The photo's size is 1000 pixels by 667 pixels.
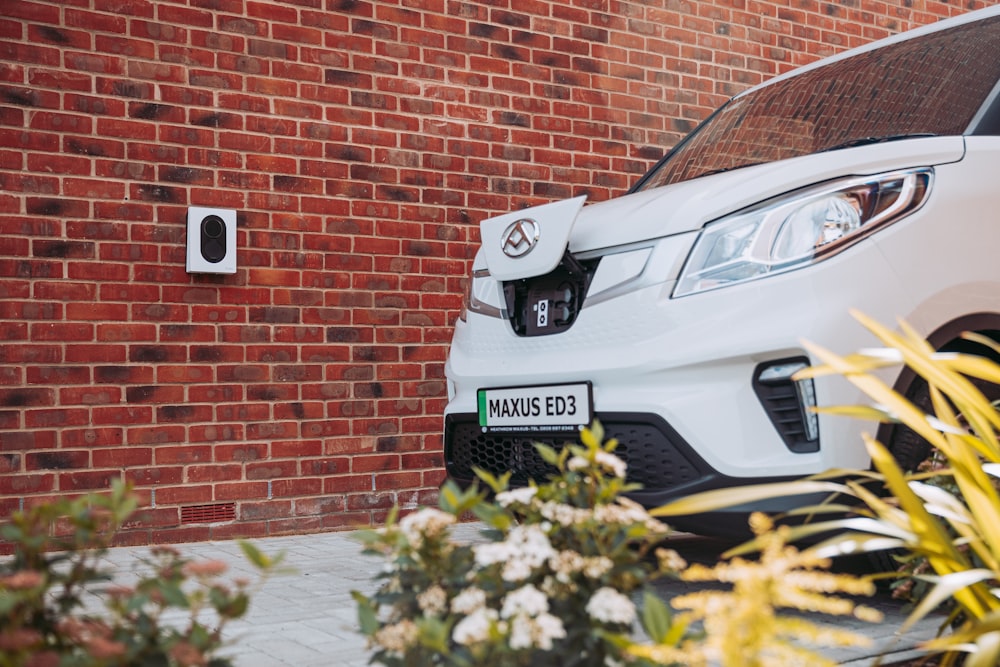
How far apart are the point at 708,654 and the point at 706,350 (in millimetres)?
1621

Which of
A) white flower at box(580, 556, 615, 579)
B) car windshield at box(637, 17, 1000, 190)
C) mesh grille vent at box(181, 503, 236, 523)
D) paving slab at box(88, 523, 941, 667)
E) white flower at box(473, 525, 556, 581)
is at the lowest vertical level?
paving slab at box(88, 523, 941, 667)

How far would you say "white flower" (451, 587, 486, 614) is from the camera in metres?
1.45

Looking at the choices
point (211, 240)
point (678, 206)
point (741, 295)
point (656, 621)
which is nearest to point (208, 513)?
point (211, 240)

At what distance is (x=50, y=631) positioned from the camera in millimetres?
1357

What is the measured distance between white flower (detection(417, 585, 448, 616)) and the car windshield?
2.33 m

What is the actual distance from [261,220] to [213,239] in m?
0.25

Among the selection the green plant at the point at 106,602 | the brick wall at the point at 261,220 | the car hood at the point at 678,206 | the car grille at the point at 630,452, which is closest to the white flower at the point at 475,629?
the green plant at the point at 106,602

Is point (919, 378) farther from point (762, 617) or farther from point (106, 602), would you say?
point (106, 602)

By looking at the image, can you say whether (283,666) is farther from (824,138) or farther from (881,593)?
(824,138)

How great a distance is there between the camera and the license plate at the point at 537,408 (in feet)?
10.0

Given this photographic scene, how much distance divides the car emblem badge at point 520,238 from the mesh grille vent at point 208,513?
198 centimetres

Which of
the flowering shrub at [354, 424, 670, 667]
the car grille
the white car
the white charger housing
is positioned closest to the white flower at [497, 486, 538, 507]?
the flowering shrub at [354, 424, 670, 667]

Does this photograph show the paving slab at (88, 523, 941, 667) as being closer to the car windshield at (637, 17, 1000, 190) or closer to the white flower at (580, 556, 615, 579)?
the white flower at (580, 556, 615, 579)

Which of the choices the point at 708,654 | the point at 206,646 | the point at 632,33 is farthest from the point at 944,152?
the point at 632,33
